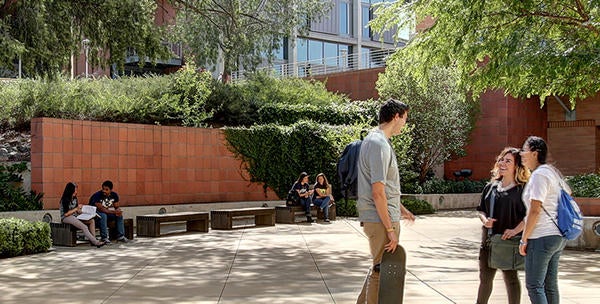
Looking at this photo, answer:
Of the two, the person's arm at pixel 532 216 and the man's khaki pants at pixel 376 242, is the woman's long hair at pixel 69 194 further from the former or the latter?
the person's arm at pixel 532 216

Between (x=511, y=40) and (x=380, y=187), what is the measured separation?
880 cm

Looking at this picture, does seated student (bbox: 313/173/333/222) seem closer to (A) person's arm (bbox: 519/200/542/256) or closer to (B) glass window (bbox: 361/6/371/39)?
(A) person's arm (bbox: 519/200/542/256)

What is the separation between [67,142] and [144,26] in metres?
3.77

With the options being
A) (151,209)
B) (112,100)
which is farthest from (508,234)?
(112,100)

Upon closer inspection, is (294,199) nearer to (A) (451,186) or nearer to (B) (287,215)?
(B) (287,215)

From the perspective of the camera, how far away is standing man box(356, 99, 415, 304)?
18.1ft

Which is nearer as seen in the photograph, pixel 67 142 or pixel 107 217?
pixel 107 217

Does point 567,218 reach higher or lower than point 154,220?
higher

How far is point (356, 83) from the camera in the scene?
31.0 meters

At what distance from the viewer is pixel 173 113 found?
22.0m

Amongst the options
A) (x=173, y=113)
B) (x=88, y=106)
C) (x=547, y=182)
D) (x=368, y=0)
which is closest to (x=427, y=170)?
(x=173, y=113)

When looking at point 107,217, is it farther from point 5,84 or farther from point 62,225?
point 5,84

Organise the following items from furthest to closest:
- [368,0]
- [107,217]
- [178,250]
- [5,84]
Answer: [368,0], [5,84], [107,217], [178,250]

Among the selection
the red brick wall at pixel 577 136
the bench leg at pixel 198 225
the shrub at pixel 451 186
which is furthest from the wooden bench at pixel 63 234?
the red brick wall at pixel 577 136
